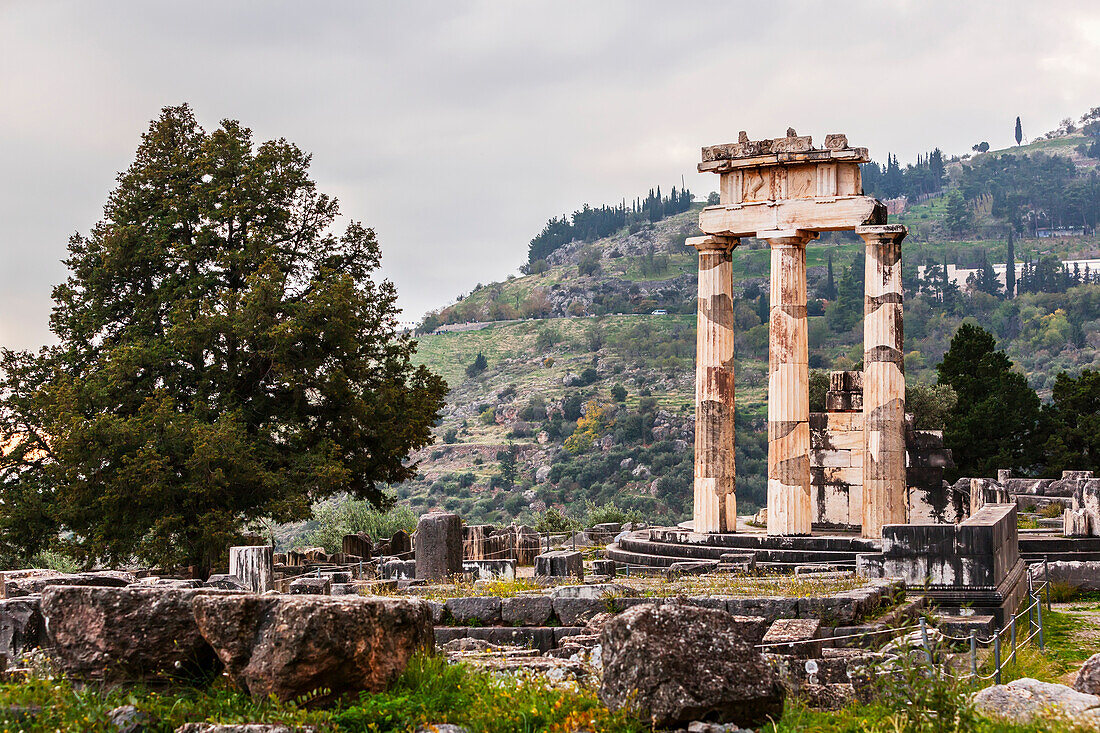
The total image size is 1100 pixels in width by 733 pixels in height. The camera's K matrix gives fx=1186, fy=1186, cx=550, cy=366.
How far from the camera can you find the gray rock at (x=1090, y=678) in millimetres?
10055

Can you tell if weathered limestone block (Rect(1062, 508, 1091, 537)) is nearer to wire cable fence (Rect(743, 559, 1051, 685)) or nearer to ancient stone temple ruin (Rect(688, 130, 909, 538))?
wire cable fence (Rect(743, 559, 1051, 685))

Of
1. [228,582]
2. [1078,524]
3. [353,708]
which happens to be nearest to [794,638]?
[353,708]

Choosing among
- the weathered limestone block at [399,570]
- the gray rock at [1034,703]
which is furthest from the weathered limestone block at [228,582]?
the gray rock at [1034,703]

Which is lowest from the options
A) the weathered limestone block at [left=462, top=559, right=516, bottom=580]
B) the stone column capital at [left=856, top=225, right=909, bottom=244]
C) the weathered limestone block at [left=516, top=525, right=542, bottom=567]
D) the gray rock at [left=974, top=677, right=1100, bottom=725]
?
the weathered limestone block at [left=516, top=525, right=542, bottom=567]

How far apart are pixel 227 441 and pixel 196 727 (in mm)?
20929

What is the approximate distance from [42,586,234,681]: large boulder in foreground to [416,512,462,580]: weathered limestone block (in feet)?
43.6

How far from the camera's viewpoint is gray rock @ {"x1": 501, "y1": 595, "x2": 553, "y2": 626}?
1772 cm

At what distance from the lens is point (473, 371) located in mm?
142375

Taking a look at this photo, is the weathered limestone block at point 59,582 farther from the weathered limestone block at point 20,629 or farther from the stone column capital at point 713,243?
the stone column capital at point 713,243

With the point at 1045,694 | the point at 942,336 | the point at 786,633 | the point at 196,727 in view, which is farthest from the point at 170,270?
the point at 942,336

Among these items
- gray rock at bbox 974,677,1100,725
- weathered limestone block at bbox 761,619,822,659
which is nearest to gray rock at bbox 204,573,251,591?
weathered limestone block at bbox 761,619,822,659

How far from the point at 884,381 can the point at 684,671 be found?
20718 millimetres

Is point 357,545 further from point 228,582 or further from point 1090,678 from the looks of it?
point 1090,678

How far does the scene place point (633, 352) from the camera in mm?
135625
